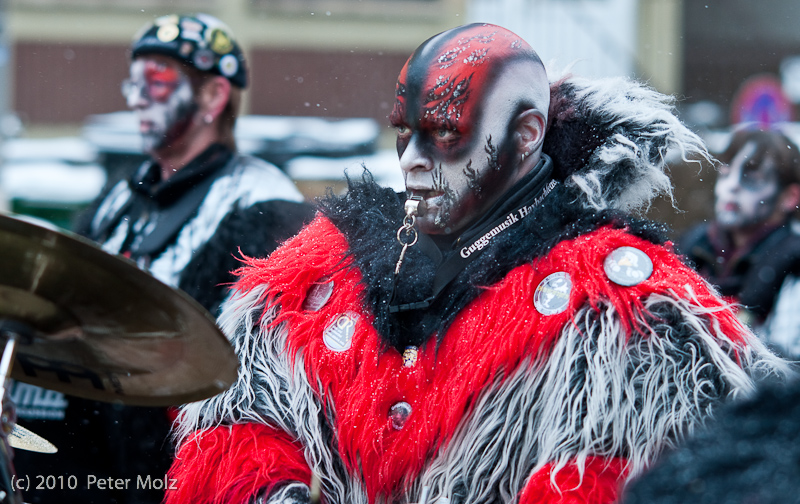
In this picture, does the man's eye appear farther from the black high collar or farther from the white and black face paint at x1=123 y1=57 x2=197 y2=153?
the white and black face paint at x1=123 y1=57 x2=197 y2=153

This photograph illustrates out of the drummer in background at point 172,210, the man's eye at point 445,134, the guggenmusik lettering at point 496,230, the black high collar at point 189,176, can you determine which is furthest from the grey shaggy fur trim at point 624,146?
the black high collar at point 189,176

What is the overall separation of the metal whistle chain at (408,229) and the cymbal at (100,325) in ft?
1.44

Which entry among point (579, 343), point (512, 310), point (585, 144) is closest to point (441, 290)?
point (512, 310)

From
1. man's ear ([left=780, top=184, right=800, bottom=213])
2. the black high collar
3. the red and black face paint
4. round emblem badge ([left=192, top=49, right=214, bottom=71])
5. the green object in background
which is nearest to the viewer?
the red and black face paint

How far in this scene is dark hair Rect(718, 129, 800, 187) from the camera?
3139 millimetres

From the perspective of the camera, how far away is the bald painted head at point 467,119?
154 cm

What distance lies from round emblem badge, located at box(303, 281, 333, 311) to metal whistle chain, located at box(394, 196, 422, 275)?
16 centimetres

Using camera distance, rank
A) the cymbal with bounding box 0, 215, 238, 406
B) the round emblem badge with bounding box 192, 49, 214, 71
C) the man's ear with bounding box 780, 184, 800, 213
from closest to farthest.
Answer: the cymbal with bounding box 0, 215, 238, 406 < the round emblem badge with bounding box 192, 49, 214, 71 < the man's ear with bounding box 780, 184, 800, 213

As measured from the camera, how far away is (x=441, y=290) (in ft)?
5.20

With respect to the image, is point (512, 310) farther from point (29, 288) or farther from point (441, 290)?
point (29, 288)

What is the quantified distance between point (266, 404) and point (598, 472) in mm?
676

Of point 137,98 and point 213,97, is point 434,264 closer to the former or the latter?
point 213,97

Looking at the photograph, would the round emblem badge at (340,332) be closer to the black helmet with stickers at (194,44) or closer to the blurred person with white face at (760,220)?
the black helmet with stickers at (194,44)

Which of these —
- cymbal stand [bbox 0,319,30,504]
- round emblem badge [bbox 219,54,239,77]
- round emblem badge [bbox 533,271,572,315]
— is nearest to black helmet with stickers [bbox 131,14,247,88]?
round emblem badge [bbox 219,54,239,77]
